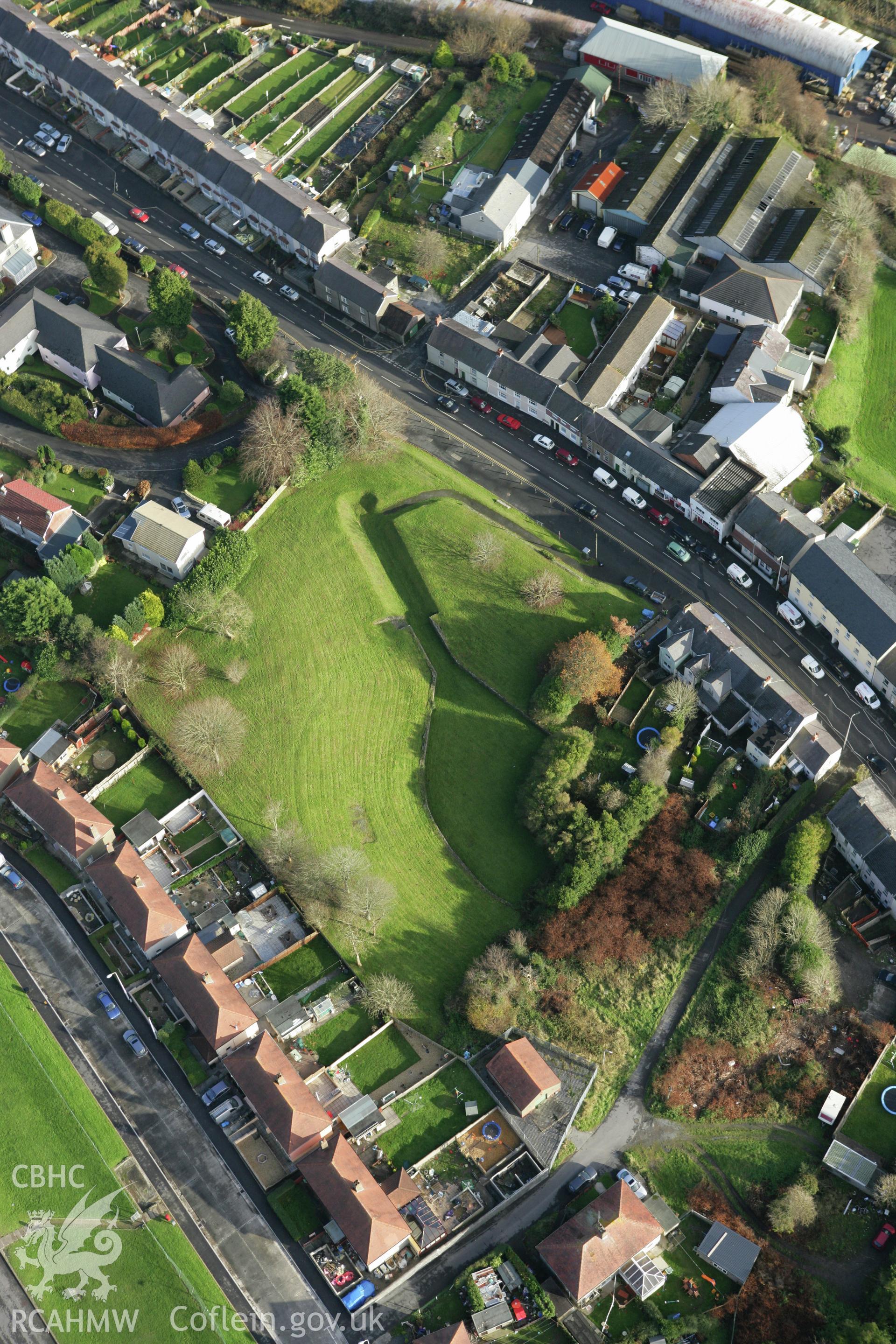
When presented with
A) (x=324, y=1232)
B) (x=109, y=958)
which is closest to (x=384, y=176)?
(x=109, y=958)

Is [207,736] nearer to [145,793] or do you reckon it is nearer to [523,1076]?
[145,793]

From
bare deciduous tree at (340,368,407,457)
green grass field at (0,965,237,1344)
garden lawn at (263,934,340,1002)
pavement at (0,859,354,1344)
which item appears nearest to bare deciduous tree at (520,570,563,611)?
bare deciduous tree at (340,368,407,457)

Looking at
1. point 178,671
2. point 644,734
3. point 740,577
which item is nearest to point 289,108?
point 178,671

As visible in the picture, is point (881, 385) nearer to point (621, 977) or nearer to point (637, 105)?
point (637, 105)

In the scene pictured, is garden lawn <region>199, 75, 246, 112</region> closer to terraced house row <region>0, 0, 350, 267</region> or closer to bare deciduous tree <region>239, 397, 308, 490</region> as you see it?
terraced house row <region>0, 0, 350, 267</region>

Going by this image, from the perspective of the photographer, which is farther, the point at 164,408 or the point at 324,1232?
the point at 164,408

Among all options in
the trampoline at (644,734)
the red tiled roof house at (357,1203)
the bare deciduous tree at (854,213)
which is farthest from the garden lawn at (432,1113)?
the bare deciduous tree at (854,213)
